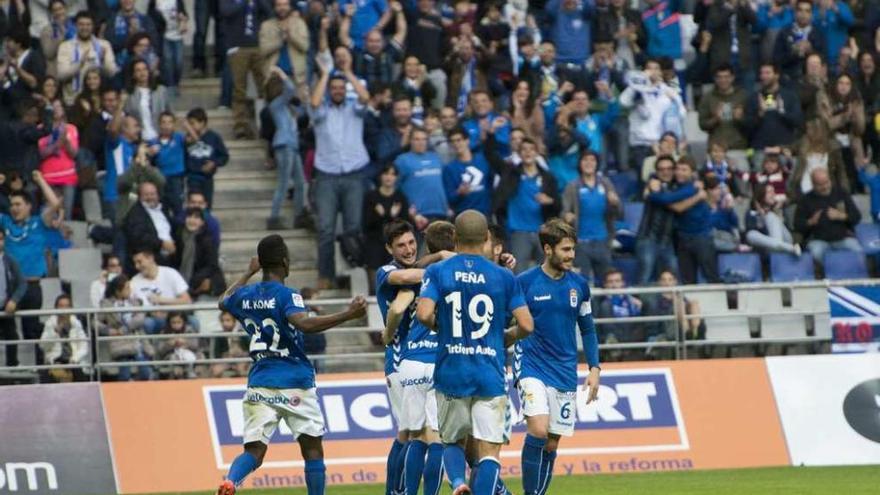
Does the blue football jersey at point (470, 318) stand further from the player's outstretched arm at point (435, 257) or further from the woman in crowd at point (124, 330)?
the woman in crowd at point (124, 330)

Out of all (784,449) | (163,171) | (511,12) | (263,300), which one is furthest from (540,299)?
(511,12)

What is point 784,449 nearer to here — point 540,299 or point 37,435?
point 540,299

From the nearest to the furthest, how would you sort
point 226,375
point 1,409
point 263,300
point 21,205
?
point 263,300, point 1,409, point 226,375, point 21,205

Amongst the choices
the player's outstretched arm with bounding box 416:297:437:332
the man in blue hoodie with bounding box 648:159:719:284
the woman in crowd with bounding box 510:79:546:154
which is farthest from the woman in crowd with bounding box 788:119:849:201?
the player's outstretched arm with bounding box 416:297:437:332

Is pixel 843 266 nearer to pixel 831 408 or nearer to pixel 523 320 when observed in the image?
pixel 831 408

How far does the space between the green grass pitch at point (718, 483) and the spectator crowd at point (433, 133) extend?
2.96 meters

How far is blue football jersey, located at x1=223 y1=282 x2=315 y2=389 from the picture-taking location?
14445 mm

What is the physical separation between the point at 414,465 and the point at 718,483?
527 cm

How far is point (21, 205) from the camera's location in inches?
937

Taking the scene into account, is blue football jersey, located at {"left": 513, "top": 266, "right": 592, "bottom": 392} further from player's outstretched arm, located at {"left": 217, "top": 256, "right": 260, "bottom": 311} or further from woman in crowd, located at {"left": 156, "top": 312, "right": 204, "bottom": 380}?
woman in crowd, located at {"left": 156, "top": 312, "right": 204, "bottom": 380}

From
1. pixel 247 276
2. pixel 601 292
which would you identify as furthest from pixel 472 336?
pixel 601 292

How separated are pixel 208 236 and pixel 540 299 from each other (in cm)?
933

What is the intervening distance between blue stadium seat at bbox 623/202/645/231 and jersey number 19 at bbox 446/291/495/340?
12.2 meters

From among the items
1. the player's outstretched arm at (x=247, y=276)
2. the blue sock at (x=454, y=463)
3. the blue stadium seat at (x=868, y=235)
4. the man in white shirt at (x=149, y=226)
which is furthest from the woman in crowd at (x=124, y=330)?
the blue stadium seat at (x=868, y=235)
